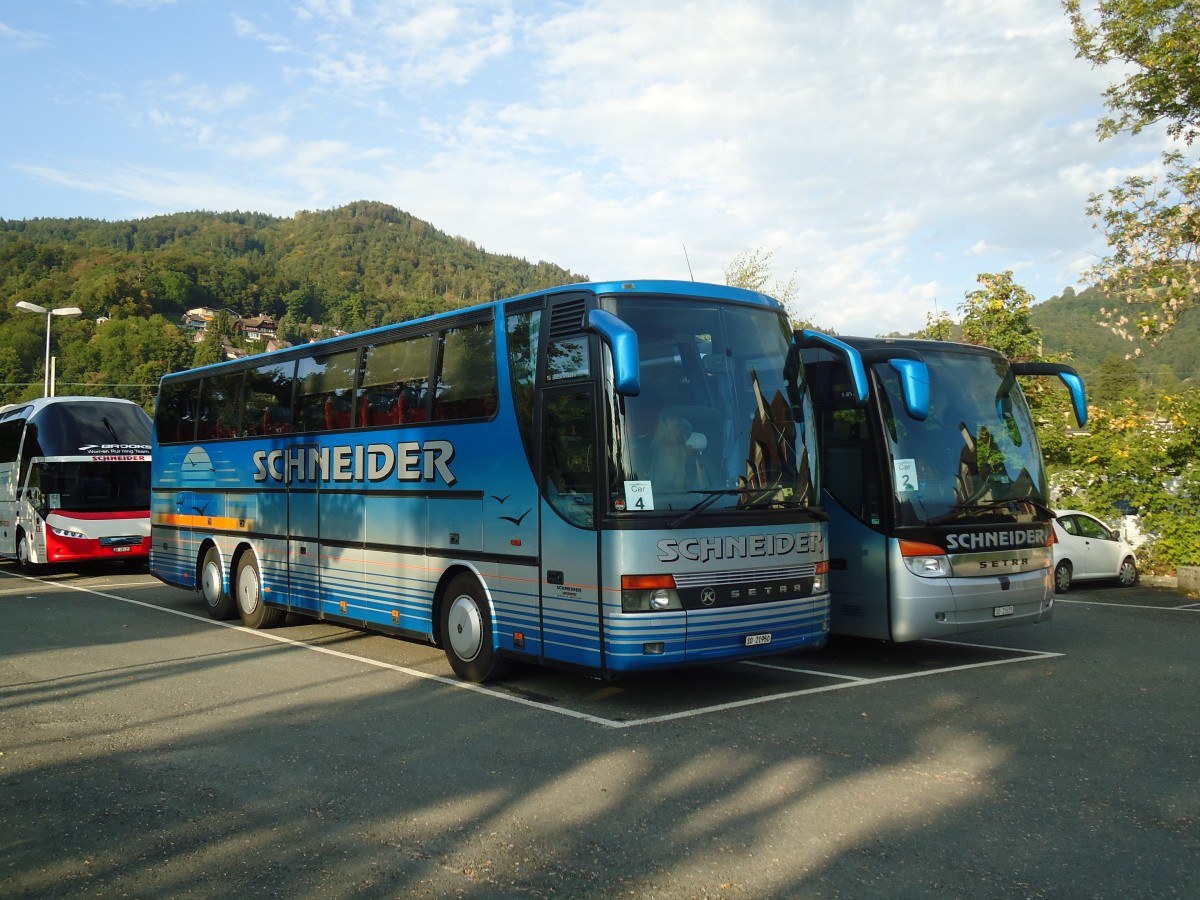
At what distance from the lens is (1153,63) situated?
57.8ft

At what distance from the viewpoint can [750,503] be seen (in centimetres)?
838

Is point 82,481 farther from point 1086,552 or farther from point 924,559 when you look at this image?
point 1086,552

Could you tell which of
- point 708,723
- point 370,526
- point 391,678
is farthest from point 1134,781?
point 370,526

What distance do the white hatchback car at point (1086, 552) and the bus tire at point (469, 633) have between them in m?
12.3

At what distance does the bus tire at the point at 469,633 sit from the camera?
9344 millimetres

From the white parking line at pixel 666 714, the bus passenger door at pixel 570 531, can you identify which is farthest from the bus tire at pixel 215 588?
the bus passenger door at pixel 570 531

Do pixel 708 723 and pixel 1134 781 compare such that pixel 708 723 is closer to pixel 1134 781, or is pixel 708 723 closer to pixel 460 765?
pixel 460 765

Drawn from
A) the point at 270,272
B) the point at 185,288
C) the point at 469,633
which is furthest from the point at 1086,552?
the point at 185,288

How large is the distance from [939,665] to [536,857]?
6.60 meters

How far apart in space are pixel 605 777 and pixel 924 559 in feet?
15.1

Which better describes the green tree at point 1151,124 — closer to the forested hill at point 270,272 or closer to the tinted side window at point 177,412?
the tinted side window at point 177,412

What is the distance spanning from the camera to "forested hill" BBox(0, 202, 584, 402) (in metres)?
65.7

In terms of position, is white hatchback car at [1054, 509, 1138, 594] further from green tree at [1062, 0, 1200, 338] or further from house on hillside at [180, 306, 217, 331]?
house on hillside at [180, 306, 217, 331]

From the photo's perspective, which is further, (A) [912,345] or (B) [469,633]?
(A) [912,345]
